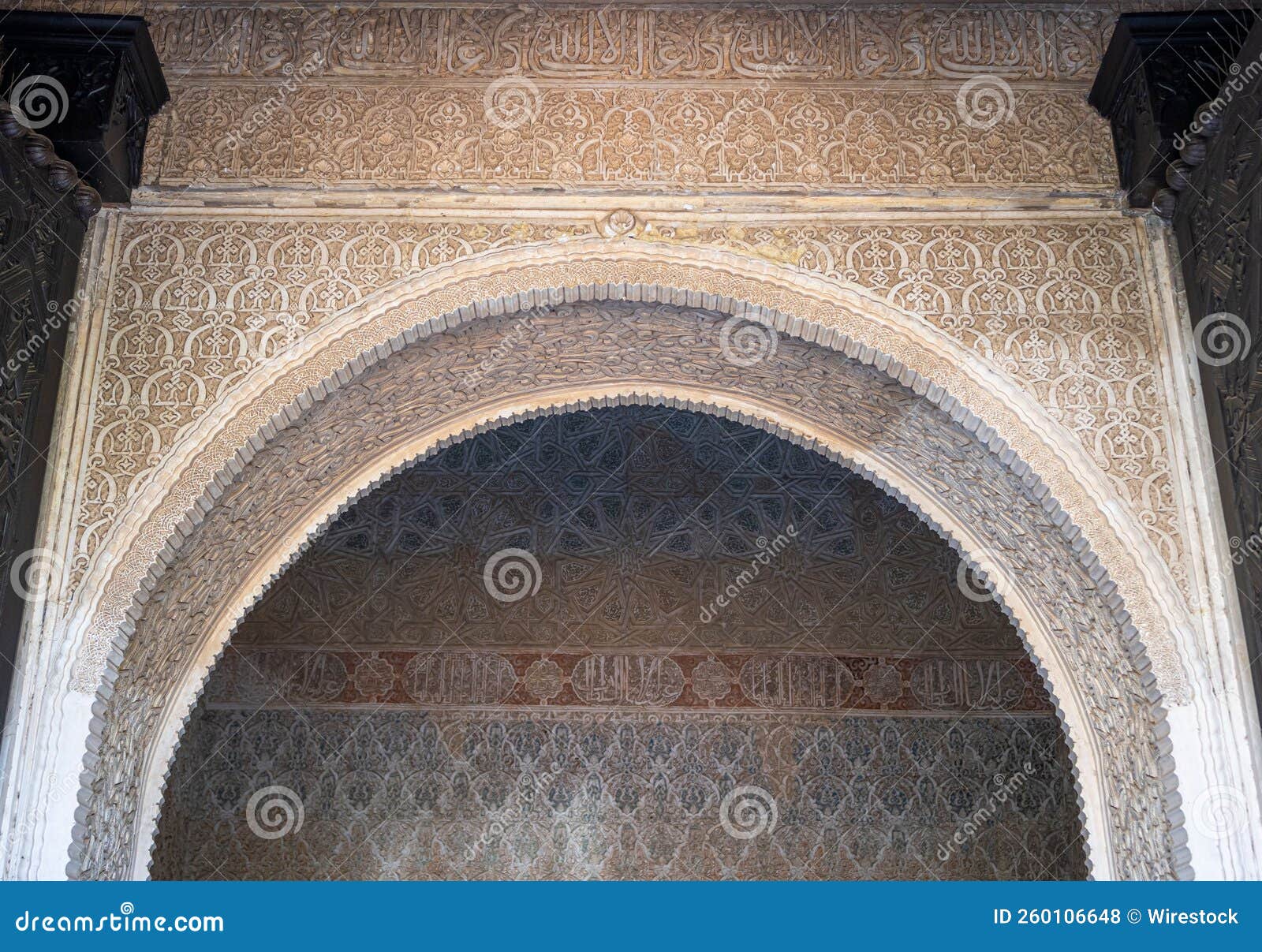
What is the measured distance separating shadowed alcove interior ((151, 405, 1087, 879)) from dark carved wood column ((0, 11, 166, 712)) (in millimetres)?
2474

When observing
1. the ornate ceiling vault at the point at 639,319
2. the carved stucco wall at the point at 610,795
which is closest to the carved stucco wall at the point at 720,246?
the ornate ceiling vault at the point at 639,319

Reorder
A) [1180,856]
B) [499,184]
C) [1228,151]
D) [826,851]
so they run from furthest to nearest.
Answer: [826,851], [499,184], [1228,151], [1180,856]

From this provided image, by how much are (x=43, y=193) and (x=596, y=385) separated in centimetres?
166

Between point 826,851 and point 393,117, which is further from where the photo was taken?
point 826,851

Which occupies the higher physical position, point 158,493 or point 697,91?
point 697,91

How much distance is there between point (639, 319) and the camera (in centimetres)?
421

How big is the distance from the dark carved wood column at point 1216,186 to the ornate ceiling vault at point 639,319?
0.09 metres

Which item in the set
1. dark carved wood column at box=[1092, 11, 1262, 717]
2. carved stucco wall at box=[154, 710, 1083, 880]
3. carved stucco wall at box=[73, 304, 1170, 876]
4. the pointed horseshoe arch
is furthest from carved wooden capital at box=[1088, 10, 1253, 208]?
carved stucco wall at box=[154, 710, 1083, 880]

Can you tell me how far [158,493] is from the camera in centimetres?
379

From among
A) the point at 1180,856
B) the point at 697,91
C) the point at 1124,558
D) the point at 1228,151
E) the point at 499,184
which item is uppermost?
the point at 697,91

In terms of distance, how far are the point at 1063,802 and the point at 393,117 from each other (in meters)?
3.96

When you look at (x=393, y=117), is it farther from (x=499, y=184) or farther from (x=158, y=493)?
(x=158, y=493)

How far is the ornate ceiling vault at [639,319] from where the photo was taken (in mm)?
3746

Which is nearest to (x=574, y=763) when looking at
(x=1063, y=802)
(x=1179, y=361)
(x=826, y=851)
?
(x=826, y=851)
